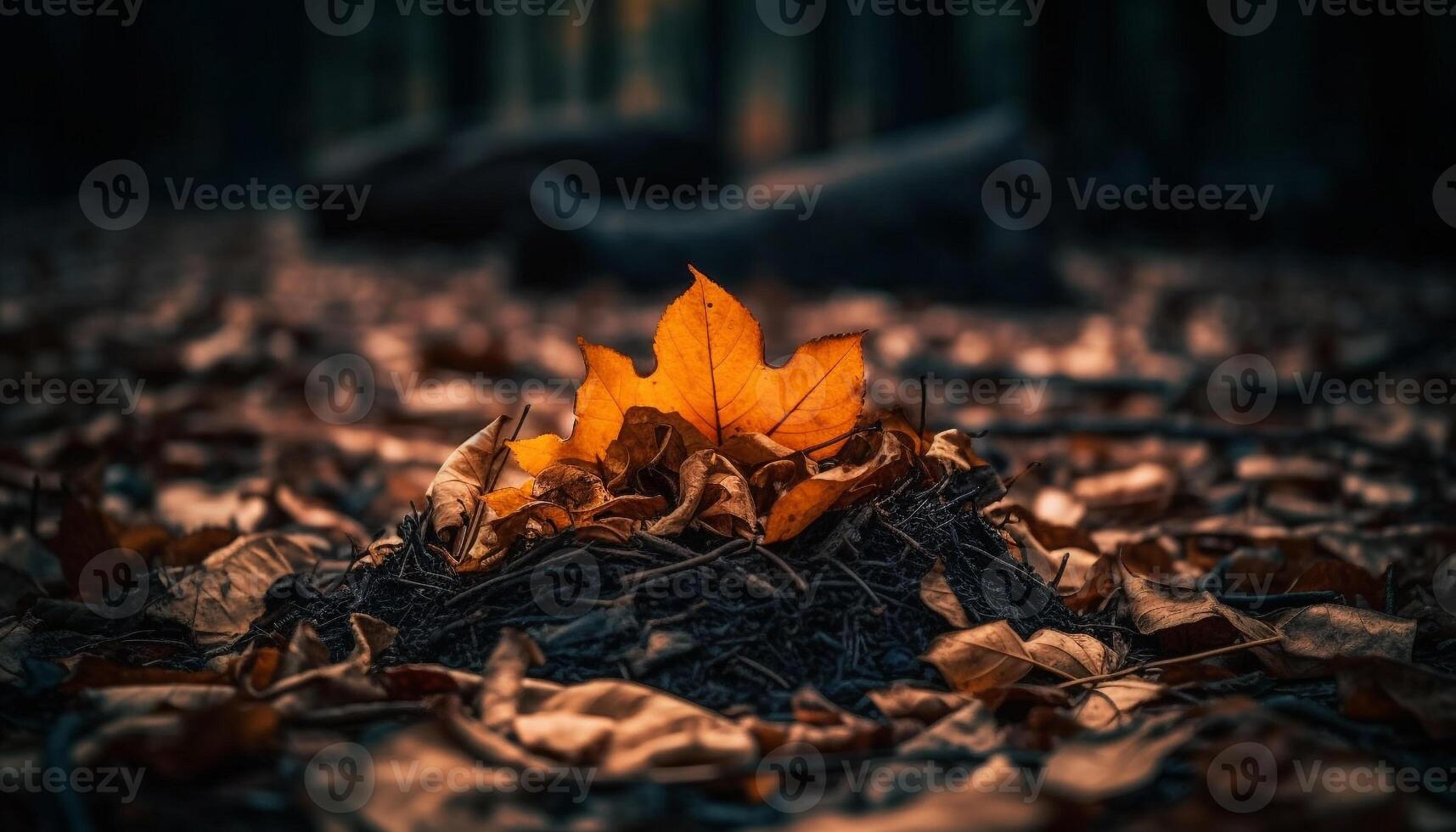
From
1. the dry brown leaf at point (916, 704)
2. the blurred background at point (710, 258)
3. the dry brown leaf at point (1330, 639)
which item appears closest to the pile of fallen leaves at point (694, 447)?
the dry brown leaf at point (916, 704)

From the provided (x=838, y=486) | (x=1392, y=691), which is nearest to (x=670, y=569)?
(x=838, y=486)

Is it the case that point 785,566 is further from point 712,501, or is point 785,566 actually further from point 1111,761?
point 1111,761

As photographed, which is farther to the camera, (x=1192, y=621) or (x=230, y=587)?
(x=230, y=587)

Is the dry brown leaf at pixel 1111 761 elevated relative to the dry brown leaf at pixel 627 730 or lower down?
lower down

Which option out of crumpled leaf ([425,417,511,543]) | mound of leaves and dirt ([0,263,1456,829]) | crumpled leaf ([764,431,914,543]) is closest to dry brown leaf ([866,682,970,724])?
mound of leaves and dirt ([0,263,1456,829])

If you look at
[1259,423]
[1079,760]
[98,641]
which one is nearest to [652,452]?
[1079,760]

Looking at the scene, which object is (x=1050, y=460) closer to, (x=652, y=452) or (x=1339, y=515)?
(x=1339, y=515)

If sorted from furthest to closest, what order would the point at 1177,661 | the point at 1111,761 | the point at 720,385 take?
the point at 720,385, the point at 1177,661, the point at 1111,761

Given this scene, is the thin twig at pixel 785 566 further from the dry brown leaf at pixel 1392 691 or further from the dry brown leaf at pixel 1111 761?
the dry brown leaf at pixel 1392 691
